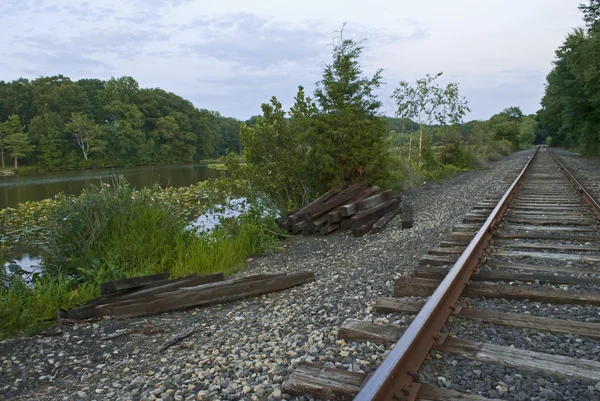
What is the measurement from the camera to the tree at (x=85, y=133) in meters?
64.7

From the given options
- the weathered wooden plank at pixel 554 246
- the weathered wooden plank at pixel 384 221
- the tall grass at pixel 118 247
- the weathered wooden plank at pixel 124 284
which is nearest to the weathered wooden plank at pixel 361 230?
the weathered wooden plank at pixel 384 221

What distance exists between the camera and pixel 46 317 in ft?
15.3

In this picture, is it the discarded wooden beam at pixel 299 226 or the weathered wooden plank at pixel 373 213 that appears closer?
the weathered wooden plank at pixel 373 213

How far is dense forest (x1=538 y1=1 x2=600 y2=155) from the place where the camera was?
1733cm

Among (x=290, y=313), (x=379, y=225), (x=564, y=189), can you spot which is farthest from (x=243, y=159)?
(x=564, y=189)

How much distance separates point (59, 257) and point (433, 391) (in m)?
5.84

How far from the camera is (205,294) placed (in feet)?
14.6

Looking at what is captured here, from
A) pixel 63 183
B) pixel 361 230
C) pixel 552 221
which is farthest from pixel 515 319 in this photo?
pixel 63 183

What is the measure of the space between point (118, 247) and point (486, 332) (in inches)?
207

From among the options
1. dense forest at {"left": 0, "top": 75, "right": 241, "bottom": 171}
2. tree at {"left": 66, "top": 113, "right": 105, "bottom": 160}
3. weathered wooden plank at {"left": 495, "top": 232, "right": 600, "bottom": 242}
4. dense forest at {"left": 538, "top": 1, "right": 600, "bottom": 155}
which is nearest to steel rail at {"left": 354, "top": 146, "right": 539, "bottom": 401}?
weathered wooden plank at {"left": 495, "top": 232, "right": 600, "bottom": 242}

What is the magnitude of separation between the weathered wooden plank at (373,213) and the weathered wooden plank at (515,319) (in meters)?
4.61

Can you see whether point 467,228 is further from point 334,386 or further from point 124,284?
point 334,386

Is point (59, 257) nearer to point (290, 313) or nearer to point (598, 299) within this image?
point (290, 313)

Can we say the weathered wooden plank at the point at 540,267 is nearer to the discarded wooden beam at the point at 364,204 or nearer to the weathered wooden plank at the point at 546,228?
the weathered wooden plank at the point at 546,228
